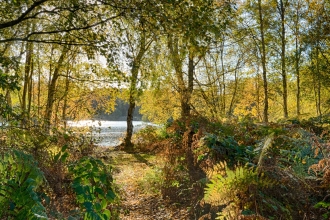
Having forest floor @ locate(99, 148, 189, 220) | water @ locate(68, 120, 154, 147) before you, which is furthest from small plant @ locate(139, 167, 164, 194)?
water @ locate(68, 120, 154, 147)

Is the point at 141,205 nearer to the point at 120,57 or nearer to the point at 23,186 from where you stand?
the point at 120,57

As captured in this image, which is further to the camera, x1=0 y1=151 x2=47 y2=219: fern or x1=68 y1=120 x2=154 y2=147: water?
x1=68 y1=120 x2=154 y2=147: water

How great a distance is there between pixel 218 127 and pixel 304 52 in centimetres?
1162

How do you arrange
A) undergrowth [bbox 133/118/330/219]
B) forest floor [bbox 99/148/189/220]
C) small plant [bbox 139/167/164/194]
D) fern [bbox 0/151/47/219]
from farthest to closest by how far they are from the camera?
small plant [bbox 139/167/164/194]
forest floor [bbox 99/148/189/220]
undergrowth [bbox 133/118/330/219]
fern [bbox 0/151/47/219]

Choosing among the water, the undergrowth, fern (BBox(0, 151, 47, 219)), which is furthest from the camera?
the water

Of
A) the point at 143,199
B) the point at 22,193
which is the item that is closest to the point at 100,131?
the point at 143,199

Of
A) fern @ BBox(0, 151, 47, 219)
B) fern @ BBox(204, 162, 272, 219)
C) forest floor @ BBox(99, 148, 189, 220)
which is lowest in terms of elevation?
forest floor @ BBox(99, 148, 189, 220)

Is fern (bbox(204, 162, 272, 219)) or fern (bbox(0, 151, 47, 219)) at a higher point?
fern (bbox(0, 151, 47, 219))

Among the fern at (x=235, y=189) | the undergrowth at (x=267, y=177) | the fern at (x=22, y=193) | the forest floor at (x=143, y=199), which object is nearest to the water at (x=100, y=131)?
the forest floor at (x=143, y=199)

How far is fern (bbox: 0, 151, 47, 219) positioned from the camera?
4.15 feet

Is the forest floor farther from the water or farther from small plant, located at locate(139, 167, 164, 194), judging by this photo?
the water

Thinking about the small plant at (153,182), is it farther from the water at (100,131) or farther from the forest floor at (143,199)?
the water at (100,131)

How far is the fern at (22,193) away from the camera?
4.15 feet

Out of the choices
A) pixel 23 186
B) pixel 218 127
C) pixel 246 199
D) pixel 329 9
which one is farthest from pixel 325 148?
pixel 329 9
